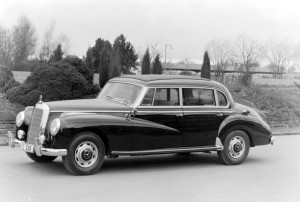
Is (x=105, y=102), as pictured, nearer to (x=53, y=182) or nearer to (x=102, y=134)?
(x=102, y=134)

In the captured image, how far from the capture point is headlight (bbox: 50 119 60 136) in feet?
24.7

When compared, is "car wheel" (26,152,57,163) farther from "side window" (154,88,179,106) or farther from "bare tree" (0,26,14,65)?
"bare tree" (0,26,14,65)

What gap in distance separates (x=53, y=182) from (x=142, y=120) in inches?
81.0

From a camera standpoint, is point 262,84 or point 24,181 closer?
point 24,181

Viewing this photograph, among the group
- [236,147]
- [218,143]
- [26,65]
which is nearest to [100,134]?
[218,143]

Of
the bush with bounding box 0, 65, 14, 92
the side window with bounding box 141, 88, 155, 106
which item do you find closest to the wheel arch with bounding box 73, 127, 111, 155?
the side window with bounding box 141, 88, 155, 106

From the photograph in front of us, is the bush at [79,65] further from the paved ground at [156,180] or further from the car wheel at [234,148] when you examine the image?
the car wheel at [234,148]

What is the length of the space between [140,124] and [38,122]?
1.81 metres

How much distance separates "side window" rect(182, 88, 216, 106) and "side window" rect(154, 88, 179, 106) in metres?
0.18

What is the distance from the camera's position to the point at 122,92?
29.1 ft

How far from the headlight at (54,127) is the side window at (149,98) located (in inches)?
66.6

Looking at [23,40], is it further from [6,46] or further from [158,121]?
[158,121]

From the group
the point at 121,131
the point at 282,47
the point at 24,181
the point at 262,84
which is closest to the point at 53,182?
the point at 24,181

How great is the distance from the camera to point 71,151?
7.57 m
